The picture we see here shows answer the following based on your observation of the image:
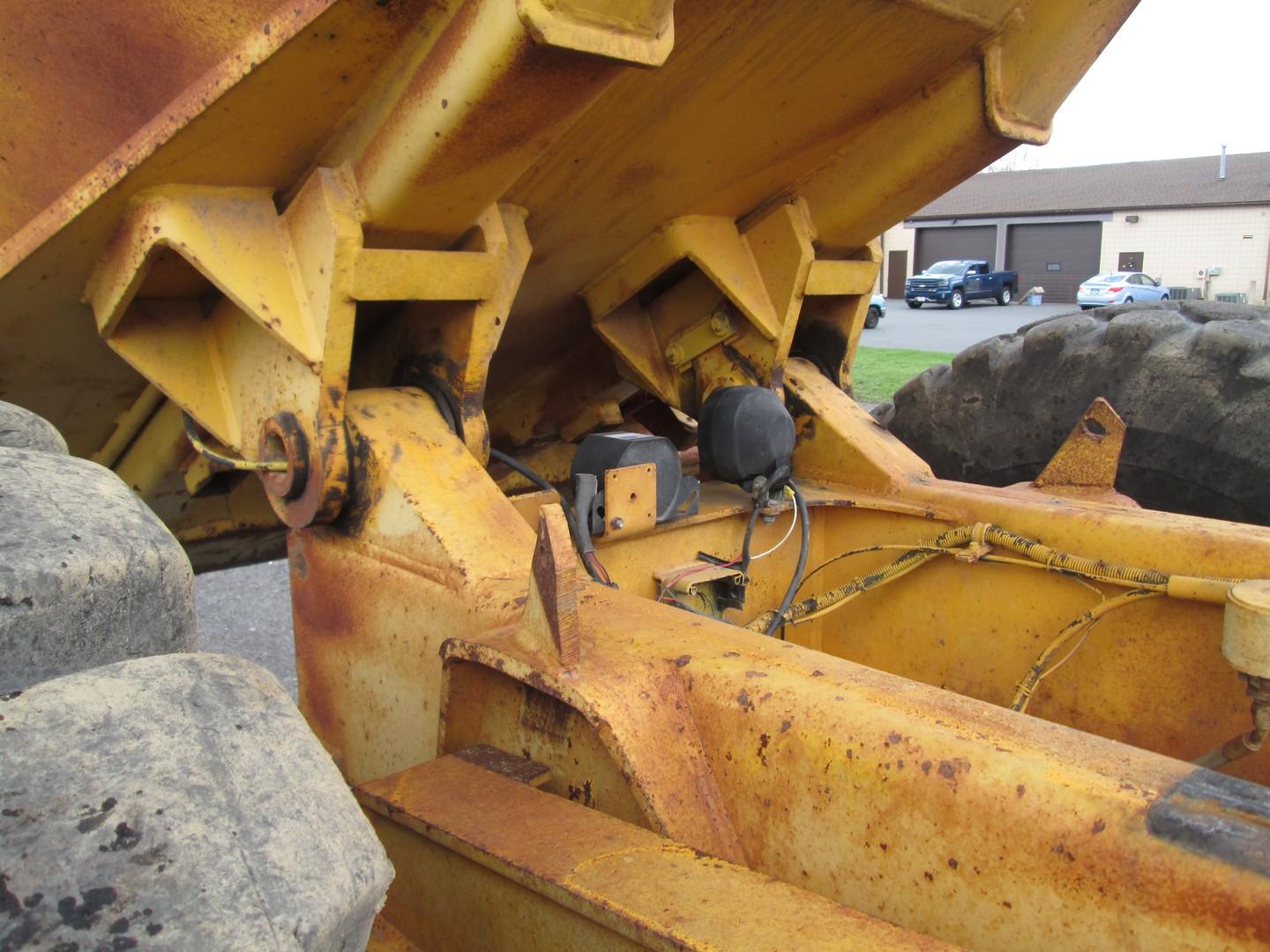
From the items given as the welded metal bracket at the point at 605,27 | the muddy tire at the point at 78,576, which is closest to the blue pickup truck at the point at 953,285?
the welded metal bracket at the point at 605,27

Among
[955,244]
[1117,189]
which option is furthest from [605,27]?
Answer: [1117,189]

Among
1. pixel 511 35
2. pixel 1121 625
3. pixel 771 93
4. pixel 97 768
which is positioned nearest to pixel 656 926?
pixel 97 768

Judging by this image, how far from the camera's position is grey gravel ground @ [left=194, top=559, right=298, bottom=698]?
411 cm

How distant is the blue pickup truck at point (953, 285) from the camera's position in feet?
117

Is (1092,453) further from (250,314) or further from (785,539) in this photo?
(250,314)

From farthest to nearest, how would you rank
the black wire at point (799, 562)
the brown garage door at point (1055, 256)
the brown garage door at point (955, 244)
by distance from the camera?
the brown garage door at point (955, 244) < the brown garage door at point (1055, 256) < the black wire at point (799, 562)

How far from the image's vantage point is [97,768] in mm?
884

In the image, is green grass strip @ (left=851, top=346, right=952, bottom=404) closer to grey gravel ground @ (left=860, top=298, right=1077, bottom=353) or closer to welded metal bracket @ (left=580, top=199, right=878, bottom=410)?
grey gravel ground @ (left=860, top=298, right=1077, bottom=353)

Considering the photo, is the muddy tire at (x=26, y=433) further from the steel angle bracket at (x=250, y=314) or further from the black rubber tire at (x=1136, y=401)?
the black rubber tire at (x=1136, y=401)

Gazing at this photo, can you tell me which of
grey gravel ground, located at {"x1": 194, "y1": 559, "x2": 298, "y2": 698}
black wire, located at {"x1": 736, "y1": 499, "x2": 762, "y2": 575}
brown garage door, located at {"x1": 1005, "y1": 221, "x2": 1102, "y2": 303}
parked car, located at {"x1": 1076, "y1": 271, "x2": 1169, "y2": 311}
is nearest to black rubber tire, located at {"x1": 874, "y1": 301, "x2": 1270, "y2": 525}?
black wire, located at {"x1": 736, "y1": 499, "x2": 762, "y2": 575}

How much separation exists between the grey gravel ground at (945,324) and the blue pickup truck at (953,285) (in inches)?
12.8

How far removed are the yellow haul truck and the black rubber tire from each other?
8 centimetres

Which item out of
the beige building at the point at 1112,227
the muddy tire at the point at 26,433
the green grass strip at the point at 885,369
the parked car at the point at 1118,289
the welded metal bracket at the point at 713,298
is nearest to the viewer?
the muddy tire at the point at 26,433

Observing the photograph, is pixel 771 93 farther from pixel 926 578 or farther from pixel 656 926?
pixel 656 926
